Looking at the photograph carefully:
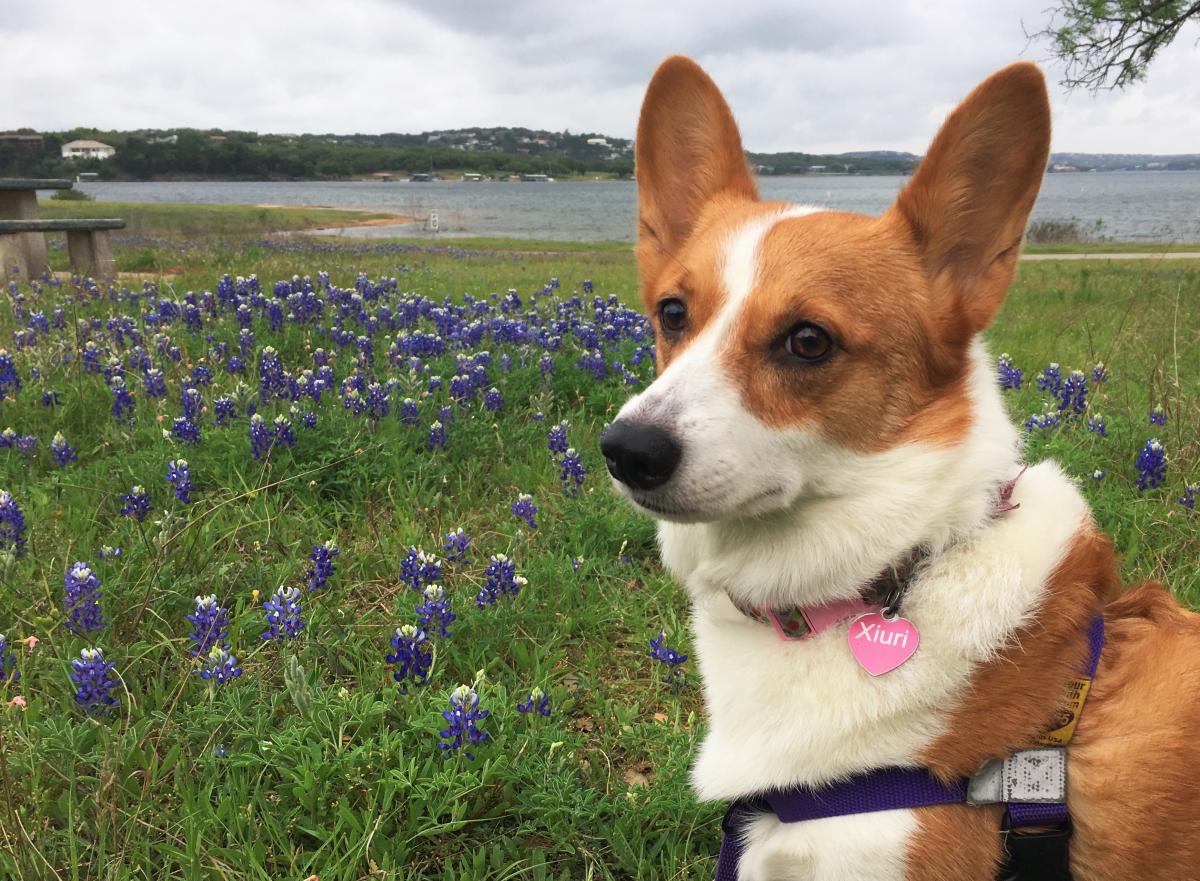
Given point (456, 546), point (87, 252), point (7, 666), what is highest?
point (87, 252)

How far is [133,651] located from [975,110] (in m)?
3.19

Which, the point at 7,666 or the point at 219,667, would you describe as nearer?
the point at 219,667

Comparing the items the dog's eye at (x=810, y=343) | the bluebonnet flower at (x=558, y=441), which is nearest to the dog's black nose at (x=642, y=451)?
the dog's eye at (x=810, y=343)

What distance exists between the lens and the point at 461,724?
2.22 m

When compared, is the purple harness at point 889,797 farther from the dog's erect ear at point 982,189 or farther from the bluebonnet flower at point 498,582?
the bluebonnet flower at point 498,582

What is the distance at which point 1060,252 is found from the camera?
22875mm

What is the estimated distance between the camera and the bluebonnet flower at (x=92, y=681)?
7.55 feet

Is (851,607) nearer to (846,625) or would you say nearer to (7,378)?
(846,625)

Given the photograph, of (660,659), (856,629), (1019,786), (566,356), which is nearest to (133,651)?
(660,659)

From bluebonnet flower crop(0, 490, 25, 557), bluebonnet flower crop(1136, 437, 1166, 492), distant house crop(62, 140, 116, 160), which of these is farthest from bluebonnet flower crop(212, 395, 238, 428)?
distant house crop(62, 140, 116, 160)

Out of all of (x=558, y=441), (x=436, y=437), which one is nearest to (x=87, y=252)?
(x=436, y=437)

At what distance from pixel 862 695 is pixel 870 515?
1.49 ft

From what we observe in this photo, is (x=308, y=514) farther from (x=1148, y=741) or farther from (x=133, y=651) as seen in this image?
(x=1148, y=741)

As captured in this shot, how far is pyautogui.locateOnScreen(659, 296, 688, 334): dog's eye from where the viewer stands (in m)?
2.39
